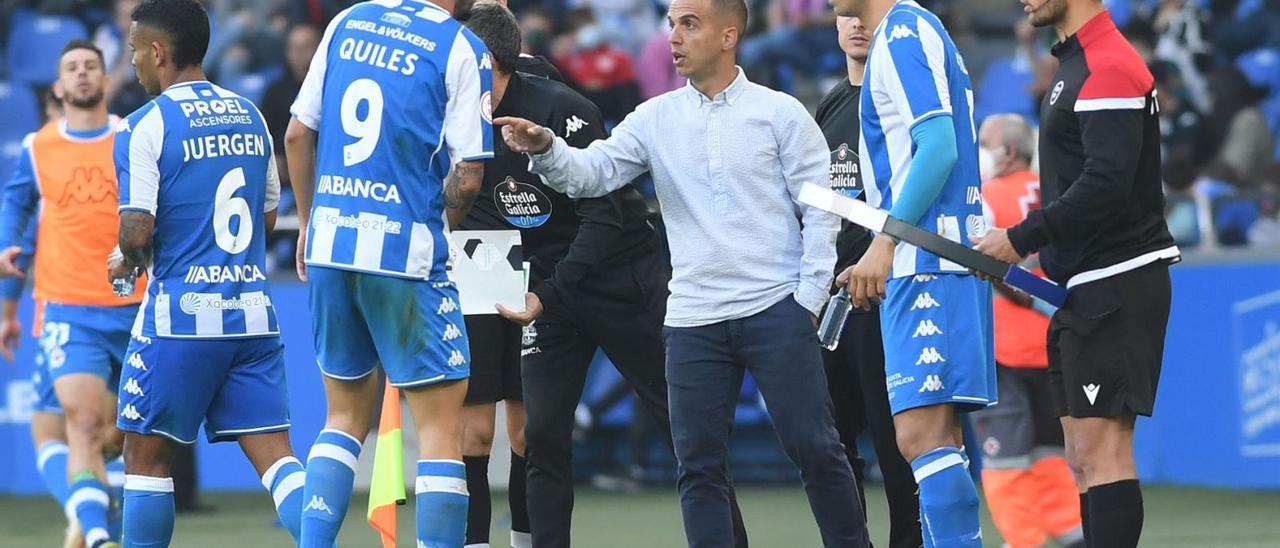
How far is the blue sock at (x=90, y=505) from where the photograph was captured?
789 cm

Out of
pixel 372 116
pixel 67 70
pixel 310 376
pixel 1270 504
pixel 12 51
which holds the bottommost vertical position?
pixel 1270 504

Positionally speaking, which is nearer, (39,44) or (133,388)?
(133,388)

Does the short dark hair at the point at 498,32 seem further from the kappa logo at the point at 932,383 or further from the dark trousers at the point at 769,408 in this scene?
the kappa logo at the point at 932,383

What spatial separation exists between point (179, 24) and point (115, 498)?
3672mm

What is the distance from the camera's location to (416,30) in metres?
5.60

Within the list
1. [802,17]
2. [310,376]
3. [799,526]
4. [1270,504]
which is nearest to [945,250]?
[799,526]

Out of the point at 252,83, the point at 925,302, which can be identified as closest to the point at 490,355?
the point at 925,302

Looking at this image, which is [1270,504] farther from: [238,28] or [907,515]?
[238,28]

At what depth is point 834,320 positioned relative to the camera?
19.9 ft

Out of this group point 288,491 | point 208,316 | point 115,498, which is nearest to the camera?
point 208,316

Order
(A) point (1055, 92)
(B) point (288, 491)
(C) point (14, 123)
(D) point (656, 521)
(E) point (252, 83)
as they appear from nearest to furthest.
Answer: (A) point (1055, 92) < (B) point (288, 491) < (D) point (656, 521) < (C) point (14, 123) < (E) point (252, 83)

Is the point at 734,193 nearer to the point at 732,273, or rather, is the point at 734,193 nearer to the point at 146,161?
the point at 732,273

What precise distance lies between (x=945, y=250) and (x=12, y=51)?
11768 mm

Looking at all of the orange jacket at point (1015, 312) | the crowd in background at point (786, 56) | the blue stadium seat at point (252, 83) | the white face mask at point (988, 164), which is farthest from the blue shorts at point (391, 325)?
the blue stadium seat at point (252, 83)
